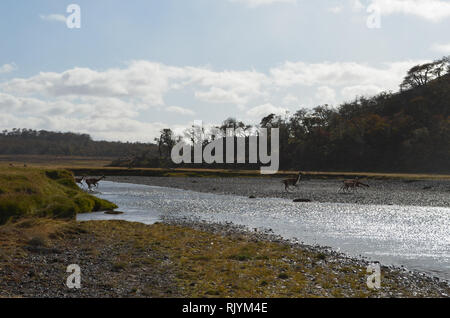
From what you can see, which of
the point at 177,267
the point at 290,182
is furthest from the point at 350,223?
the point at 290,182

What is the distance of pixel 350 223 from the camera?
27.7 m

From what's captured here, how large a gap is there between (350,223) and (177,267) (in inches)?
651

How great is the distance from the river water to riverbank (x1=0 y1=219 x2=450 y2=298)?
2305 millimetres

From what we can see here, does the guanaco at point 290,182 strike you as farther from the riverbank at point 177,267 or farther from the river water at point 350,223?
the riverbank at point 177,267

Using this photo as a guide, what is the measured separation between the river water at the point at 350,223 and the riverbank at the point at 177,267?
7.56 feet

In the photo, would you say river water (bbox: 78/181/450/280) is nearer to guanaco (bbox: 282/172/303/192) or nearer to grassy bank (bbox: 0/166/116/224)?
grassy bank (bbox: 0/166/116/224)

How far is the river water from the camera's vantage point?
60.0 ft

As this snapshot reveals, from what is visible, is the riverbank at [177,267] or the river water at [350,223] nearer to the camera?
the riverbank at [177,267]

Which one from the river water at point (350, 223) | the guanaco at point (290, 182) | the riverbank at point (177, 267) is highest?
the guanaco at point (290, 182)

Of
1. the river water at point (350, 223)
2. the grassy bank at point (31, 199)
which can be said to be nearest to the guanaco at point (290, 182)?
the river water at point (350, 223)

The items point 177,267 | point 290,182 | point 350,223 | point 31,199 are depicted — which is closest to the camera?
point 177,267

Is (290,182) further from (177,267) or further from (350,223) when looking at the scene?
(177,267)

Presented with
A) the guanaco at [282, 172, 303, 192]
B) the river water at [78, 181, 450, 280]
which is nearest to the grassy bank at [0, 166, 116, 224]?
the river water at [78, 181, 450, 280]

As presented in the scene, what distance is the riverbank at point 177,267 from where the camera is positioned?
1192 centimetres
